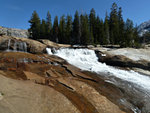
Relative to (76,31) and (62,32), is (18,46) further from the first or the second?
(76,31)

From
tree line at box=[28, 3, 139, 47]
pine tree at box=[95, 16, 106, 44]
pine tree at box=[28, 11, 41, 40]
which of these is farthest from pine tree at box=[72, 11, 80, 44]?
pine tree at box=[28, 11, 41, 40]

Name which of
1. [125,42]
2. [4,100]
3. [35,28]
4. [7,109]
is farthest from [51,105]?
[35,28]

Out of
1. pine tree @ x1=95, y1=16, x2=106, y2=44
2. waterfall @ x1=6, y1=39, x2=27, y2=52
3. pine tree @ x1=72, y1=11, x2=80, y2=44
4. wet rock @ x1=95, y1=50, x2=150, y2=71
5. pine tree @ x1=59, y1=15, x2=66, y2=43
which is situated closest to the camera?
wet rock @ x1=95, y1=50, x2=150, y2=71

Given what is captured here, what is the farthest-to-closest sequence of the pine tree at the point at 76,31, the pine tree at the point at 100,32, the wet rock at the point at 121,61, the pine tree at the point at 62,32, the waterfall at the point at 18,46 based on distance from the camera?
the pine tree at the point at 62,32, the pine tree at the point at 76,31, the pine tree at the point at 100,32, the waterfall at the point at 18,46, the wet rock at the point at 121,61

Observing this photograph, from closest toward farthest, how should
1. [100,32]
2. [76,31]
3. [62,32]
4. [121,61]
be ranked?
[121,61] → [100,32] → [76,31] → [62,32]

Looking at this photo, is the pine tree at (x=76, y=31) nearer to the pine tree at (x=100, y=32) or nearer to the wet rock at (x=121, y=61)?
the pine tree at (x=100, y=32)

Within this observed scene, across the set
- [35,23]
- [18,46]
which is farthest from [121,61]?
[35,23]

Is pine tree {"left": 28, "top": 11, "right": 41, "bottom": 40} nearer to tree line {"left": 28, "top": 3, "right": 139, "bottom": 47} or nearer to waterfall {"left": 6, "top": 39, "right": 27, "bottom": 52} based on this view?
tree line {"left": 28, "top": 3, "right": 139, "bottom": 47}

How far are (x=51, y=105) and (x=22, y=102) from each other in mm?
1204

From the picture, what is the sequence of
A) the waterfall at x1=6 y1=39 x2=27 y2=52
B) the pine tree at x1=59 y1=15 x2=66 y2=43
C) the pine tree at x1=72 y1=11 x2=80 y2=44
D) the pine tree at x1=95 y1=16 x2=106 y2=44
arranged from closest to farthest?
the waterfall at x1=6 y1=39 x2=27 y2=52
the pine tree at x1=95 y1=16 x2=106 y2=44
the pine tree at x1=72 y1=11 x2=80 y2=44
the pine tree at x1=59 y1=15 x2=66 y2=43

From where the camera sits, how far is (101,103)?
4.48 meters

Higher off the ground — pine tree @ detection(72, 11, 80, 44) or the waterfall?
pine tree @ detection(72, 11, 80, 44)

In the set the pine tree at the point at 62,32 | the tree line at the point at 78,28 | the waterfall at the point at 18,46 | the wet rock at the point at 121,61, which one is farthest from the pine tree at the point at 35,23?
the wet rock at the point at 121,61

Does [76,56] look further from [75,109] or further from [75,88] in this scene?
[75,109]
